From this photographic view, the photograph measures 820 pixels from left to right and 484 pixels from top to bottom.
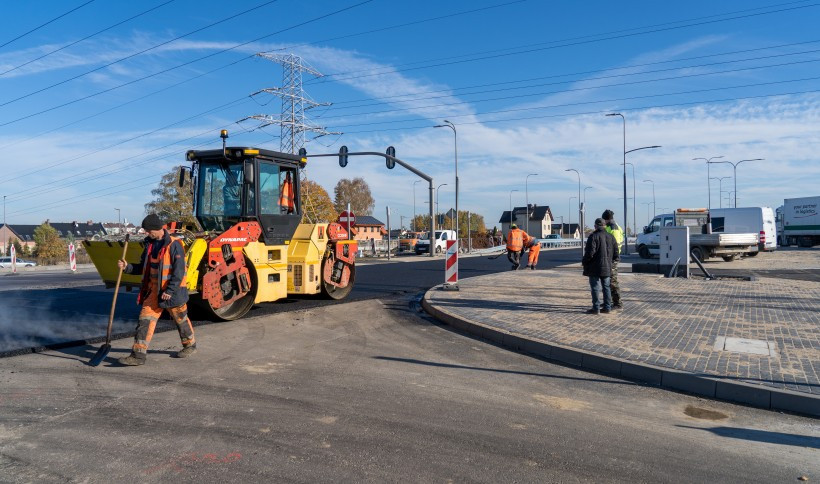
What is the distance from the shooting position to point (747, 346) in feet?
22.2

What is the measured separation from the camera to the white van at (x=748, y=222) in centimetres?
2672

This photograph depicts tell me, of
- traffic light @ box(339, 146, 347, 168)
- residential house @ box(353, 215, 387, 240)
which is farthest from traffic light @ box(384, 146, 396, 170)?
residential house @ box(353, 215, 387, 240)

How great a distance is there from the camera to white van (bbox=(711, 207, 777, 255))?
87.7 ft

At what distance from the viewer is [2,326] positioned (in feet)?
28.5

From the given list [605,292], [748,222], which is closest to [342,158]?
[605,292]

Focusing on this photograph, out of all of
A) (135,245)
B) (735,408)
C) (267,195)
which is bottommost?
(735,408)

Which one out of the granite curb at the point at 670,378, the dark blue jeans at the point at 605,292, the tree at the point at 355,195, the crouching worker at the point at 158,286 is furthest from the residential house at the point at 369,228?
the crouching worker at the point at 158,286

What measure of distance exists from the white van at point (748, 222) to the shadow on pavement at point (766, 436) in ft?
84.5

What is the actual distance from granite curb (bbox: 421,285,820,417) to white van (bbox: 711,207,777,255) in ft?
79.2

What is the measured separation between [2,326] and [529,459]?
8603mm

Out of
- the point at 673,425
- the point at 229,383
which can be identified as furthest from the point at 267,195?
the point at 673,425

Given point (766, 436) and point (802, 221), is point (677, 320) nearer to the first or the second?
point (766, 436)

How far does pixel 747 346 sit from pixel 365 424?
198 inches

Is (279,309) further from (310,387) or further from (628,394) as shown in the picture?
(628,394)
